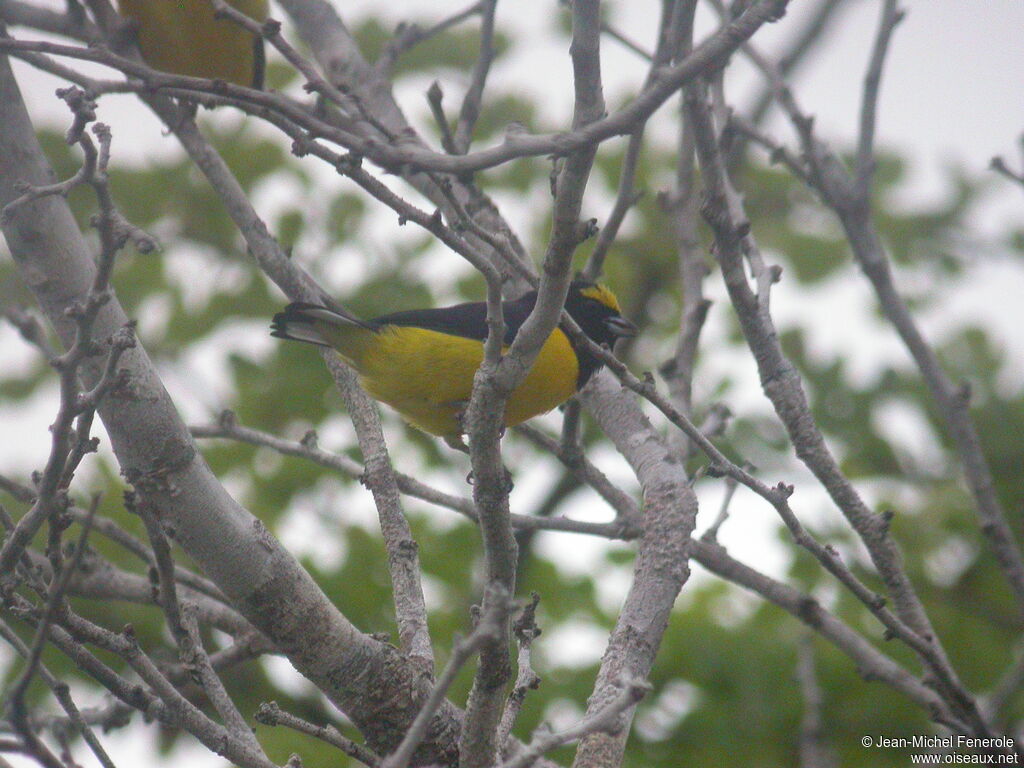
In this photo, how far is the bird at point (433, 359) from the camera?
467 centimetres

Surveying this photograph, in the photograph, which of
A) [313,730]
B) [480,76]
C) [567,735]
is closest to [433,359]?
[480,76]

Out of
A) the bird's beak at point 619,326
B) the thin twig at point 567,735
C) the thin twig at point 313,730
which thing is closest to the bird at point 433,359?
the bird's beak at point 619,326

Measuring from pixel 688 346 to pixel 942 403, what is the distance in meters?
0.99

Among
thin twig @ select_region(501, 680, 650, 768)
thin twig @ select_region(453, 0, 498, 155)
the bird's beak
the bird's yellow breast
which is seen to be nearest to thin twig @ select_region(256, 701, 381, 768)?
thin twig @ select_region(501, 680, 650, 768)

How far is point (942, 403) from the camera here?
424cm

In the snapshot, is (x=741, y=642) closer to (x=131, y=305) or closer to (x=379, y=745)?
(x=379, y=745)

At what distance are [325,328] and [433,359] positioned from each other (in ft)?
1.59

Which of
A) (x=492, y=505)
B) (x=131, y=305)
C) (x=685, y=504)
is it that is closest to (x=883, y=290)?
(x=685, y=504)

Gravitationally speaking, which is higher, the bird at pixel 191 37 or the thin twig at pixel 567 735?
the bird at pixel 191 37

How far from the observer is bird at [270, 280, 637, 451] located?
4.67 metres

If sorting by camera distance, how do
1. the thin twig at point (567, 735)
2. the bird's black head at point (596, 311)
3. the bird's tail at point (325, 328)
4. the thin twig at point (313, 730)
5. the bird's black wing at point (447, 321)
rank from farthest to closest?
the bird's black head at point (596, 311) → the bird's black wing at point (447, 321) → the bird's tail at point (325, 328) → the thin twig at point (313, 730) → the thin twig at point (567, 735)

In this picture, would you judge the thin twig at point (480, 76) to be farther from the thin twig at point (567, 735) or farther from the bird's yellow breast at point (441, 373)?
the thin twig at point (567, 735)

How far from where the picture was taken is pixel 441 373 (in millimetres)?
4793

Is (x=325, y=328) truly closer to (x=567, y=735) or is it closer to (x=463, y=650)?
(x=567, y=735)
